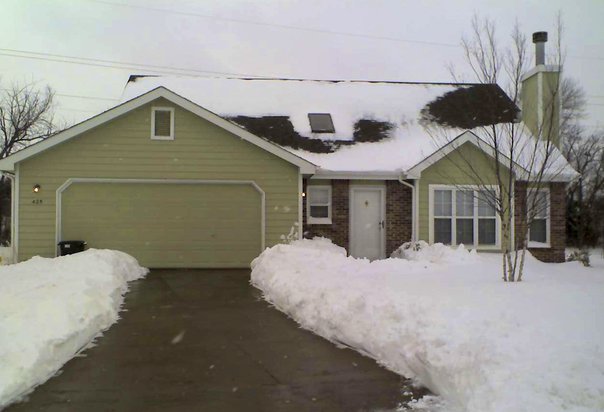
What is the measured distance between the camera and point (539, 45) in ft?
63.9

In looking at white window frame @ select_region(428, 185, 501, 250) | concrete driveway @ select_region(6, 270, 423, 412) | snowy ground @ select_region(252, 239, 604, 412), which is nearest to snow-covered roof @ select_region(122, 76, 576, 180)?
white window frame @ select_region(428, 185, 501, 250)

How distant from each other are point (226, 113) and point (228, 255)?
228 inches

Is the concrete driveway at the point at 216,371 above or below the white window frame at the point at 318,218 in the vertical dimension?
below

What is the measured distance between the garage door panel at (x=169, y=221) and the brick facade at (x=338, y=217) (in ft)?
6.74

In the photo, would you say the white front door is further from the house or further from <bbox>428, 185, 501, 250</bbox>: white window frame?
<bbox>428, 185, 501, 250</bbox>: white window frame

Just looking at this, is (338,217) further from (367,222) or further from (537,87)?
(537,87)

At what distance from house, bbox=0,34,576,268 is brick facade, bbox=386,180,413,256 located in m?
0.03

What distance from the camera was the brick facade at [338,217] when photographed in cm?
1686

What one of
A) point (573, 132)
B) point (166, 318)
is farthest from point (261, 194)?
point (573, 132)

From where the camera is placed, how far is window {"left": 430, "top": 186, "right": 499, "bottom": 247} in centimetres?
1667

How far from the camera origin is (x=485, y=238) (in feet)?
54.9

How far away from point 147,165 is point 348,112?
7.52 metres

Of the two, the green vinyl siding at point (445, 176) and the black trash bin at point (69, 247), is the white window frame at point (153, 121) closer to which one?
the black trash bin at point (69, 247)

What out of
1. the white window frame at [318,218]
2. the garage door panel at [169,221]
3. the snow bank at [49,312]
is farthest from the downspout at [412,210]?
the snow bank at [49,312]
